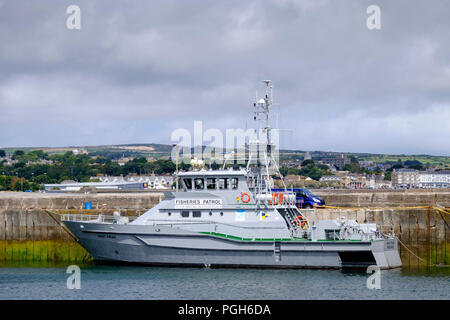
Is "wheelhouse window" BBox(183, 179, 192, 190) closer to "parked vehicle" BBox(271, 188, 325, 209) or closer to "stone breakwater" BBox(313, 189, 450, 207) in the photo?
"parked vehicle" BBox(271, 188, 325, 209)

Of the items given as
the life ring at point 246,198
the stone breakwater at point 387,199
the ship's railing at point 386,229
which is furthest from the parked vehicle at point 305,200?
the life ring at point 246,198

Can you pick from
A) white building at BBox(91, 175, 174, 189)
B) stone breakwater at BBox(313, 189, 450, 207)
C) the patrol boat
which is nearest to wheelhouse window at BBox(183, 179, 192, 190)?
the patrol boat

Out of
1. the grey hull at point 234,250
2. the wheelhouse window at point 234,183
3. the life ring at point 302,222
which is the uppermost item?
the wheelhouse window at point 234,183

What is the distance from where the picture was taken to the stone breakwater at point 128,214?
30.2 m

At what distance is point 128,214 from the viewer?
33.4m

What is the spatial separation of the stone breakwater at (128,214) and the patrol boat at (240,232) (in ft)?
6.81

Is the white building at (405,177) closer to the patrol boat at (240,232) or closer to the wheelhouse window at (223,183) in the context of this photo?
the patrol boat at (240,232)

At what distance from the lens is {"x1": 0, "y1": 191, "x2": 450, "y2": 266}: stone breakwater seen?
99.2 ft

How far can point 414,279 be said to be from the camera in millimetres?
25891

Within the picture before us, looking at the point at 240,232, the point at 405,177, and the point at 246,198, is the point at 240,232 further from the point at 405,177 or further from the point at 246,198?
the point at 405,177

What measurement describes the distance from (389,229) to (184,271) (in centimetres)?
989

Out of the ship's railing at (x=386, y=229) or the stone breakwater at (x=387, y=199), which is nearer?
the ship's railing at (x=386, y=229)

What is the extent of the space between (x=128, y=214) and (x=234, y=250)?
762cm

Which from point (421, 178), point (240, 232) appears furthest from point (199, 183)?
point (421, 178)
